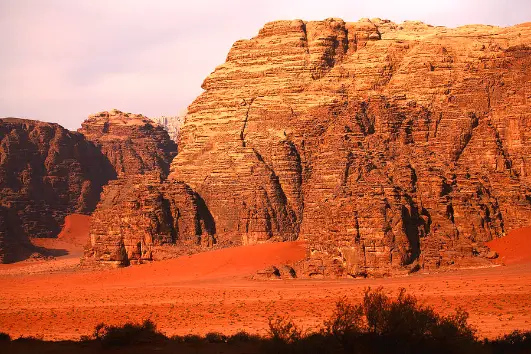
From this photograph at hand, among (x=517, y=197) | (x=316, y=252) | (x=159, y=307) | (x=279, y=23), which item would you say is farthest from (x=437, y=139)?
(x=159, y=307)

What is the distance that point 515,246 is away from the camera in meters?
44.3

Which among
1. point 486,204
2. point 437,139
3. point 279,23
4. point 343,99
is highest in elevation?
point 279,23

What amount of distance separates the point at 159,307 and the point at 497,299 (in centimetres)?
1448

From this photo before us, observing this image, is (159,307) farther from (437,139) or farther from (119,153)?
(119,153)

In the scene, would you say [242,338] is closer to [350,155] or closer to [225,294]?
[225,294]

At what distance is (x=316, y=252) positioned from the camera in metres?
44.3

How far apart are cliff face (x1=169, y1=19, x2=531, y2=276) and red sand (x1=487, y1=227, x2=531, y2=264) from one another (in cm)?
86

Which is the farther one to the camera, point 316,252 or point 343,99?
point 343,99

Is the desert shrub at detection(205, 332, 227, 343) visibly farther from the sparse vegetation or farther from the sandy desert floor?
the sandy desert floor

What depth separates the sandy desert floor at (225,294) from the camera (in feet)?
99.0

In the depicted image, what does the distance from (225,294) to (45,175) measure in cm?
6136

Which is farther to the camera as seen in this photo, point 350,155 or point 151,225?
point 151,225

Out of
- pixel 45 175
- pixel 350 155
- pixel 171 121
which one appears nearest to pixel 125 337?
pixel 350 155

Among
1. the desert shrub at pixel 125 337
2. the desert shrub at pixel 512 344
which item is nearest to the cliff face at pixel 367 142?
the desert shrub at pixel 512 344
